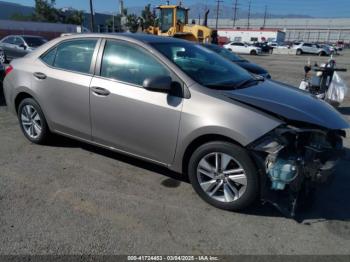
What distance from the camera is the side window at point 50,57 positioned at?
4.55 meters

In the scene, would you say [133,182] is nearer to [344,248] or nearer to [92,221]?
[92,221]

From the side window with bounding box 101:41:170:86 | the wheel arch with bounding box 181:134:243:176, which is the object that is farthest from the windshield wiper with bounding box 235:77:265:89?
the side window with bounding box 101:41:170:86

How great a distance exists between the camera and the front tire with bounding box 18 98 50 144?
473 cm

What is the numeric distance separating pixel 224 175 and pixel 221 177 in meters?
0.04

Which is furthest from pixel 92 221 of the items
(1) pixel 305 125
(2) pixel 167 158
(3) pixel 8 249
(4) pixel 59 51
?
(4) pixel 59 51

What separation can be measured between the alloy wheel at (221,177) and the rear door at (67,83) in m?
1.66

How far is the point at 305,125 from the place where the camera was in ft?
10.4

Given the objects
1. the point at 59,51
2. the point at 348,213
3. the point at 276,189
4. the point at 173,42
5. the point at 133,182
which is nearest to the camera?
the point at 276,189

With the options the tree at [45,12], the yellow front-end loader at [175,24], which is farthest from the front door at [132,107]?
the tree at [45,12]

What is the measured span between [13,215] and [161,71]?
2.10 meters

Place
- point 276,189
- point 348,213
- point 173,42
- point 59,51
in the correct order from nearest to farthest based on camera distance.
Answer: point 276,189, point 348,213, point 173,42, point 59,51

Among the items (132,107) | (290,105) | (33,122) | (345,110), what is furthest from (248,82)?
(345,110)

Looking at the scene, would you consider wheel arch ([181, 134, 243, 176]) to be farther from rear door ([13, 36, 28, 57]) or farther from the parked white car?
the parked white car

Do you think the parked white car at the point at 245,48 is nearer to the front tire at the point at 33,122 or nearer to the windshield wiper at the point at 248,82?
the windshield wiper at the point at 248,82
